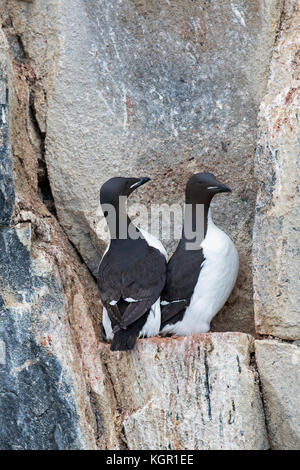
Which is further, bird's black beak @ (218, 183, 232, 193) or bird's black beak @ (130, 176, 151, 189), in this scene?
bird's black beak @ (130, 176, 151, 189)

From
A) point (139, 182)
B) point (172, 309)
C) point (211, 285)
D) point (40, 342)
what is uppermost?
point (139, 182)

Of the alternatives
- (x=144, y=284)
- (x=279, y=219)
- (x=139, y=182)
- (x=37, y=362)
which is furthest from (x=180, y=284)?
(x=37, y=362)

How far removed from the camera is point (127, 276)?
6.45 metres

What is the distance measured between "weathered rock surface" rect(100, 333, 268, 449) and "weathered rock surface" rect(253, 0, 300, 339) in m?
0.27

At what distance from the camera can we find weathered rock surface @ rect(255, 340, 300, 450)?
5.73m

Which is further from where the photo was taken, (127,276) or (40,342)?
(127,276)

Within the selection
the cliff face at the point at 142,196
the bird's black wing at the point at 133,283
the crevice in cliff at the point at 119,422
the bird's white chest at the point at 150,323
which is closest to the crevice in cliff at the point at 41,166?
the cliff face at the point at 142,196

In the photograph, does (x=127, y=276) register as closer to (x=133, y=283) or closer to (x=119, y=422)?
(x=133, y=283)

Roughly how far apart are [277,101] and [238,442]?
217 cm

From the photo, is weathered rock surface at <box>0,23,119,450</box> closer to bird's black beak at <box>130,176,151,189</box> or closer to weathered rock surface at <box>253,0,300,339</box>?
bird's black beak at <box>130,176,151,189</box>

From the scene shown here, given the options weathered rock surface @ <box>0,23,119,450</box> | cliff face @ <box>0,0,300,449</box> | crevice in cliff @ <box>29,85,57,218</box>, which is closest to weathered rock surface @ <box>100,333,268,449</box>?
cliff face @ <box>0,0,300,449</box>

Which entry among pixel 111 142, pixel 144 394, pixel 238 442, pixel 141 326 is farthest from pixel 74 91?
pixel 238 442

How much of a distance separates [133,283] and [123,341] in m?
0.48

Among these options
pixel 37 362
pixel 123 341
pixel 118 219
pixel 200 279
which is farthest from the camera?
pixel 118 219
